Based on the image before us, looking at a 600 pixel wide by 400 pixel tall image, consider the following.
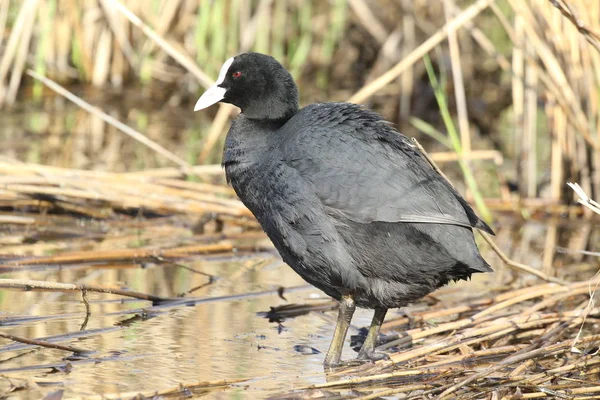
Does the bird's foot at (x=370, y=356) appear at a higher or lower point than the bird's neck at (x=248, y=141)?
lower

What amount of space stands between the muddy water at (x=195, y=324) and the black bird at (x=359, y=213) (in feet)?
0.98

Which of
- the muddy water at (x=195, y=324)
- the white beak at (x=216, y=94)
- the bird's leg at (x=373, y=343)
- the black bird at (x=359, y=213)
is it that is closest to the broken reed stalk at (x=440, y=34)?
the muddy water at (x=195, y=324)

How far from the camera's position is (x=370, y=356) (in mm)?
3242

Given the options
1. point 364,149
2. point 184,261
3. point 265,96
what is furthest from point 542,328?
point 184,261

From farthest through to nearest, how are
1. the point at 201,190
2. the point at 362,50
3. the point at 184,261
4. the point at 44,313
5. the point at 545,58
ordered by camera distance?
the point at 362,50
the point at 201,190
the point at 545,58
the point at 184,261
the point at 44,313

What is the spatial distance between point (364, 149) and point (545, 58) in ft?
6.51

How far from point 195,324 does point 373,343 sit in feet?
2.16

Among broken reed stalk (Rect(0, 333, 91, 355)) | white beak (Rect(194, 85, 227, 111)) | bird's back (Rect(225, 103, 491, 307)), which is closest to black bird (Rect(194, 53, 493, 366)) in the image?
bird's back (Rect(225, 103, 491, 307))

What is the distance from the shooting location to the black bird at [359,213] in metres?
3.06

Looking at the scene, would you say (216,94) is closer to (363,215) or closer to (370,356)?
(363,215)

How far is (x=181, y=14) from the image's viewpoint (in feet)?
25.3

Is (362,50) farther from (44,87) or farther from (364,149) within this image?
(364,149)

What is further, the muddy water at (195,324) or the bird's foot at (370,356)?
the bird's foot at (370,356)

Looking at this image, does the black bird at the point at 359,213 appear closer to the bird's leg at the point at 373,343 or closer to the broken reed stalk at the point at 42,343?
the bird's leg at the point at 373,343
